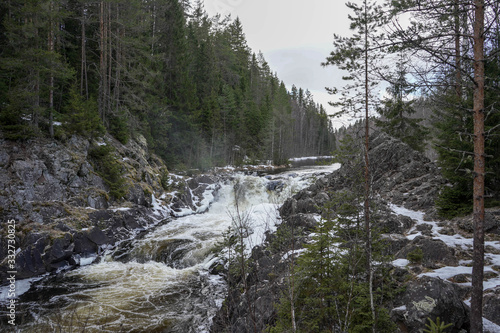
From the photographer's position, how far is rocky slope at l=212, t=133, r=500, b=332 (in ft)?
16.4

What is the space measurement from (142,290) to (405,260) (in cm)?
918

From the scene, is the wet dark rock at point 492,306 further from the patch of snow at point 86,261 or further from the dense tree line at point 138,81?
the patch of snow at point 86,261

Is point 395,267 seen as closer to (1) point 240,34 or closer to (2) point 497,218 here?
(2) point 497,218

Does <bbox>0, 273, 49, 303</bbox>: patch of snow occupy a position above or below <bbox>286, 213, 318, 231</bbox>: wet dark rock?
below

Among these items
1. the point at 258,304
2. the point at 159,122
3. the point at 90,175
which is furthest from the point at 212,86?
the point at 258,304

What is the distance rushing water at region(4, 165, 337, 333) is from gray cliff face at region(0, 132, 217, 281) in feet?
3.26

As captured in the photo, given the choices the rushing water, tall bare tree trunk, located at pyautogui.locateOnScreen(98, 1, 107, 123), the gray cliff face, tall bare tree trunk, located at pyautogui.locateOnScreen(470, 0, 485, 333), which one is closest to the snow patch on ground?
tall bare tree trunk, located at pyautogui.locateOnScreen(470, 0, 485, 333)

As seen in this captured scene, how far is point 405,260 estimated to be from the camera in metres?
7.27

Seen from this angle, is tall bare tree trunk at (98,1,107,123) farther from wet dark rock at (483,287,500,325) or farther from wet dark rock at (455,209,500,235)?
wet dark rock at (483,287,500,325)

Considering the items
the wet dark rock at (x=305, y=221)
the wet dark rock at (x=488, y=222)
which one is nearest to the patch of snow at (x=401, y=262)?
the wet dark rock at (x=488, y=222)

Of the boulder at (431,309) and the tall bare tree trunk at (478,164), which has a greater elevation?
the tall bare tree trunk at (478,164)

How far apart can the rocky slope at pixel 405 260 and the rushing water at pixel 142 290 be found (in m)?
1.34

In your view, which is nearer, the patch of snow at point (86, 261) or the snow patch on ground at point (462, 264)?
the snow patch on ground at point (462, 264)

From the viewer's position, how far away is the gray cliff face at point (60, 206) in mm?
11133
